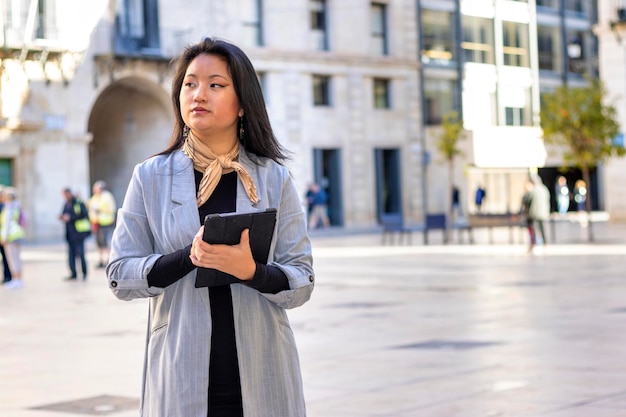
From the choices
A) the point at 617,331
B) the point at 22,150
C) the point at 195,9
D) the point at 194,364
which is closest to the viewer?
the point at 194,364

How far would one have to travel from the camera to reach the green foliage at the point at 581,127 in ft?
101

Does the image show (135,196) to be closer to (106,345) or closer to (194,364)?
(194,364)

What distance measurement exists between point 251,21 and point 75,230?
25888mm

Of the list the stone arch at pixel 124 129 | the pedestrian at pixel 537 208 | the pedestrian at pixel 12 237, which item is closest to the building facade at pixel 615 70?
the pedestrian at pixel 537 208

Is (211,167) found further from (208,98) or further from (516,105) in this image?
(516,105)

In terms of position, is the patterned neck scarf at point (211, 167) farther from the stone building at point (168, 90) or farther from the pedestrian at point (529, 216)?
the stone building at point (168, 90)

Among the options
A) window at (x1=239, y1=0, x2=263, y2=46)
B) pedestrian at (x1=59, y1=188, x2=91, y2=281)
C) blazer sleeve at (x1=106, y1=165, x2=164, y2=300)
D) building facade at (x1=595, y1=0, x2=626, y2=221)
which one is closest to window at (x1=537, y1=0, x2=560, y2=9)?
window at (x1=239, y1=0, x2=263, y2=46)

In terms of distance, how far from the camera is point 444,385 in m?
8.80

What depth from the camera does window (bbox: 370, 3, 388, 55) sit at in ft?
169

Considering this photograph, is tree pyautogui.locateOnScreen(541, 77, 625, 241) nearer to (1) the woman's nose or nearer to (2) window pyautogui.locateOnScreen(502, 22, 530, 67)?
(1) the woman's nose

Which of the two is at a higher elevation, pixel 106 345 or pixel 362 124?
pixel 362 124

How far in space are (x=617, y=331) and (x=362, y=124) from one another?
128ft

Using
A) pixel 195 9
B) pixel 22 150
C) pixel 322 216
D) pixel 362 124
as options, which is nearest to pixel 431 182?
pixel 362 124

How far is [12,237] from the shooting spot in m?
21.0
